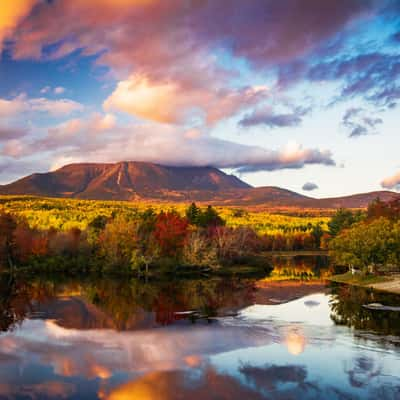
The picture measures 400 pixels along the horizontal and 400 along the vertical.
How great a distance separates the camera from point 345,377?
23.0m

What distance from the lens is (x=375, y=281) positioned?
63562 mm

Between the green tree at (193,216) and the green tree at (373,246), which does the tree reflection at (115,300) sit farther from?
the green tree at (193,216)

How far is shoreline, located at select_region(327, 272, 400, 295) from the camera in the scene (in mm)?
57219

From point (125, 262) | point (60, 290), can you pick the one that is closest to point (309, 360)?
point (60, 290)

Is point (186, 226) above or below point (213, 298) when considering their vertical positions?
above

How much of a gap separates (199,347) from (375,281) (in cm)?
4135

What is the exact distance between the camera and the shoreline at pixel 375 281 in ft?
188

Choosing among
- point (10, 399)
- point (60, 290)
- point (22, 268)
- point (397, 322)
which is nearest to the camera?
point (10, 399)

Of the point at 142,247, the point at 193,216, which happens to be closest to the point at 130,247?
the point at 142,247

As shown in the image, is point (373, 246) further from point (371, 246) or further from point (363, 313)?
point (363, 313)

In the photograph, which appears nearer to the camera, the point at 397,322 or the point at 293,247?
the point at 397,322

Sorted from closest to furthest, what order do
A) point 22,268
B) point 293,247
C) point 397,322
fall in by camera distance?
point 397,322 < point 22,268 < point 293,247

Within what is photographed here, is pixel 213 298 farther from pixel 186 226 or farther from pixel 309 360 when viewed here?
pixel 186 226

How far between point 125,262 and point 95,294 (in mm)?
24883
